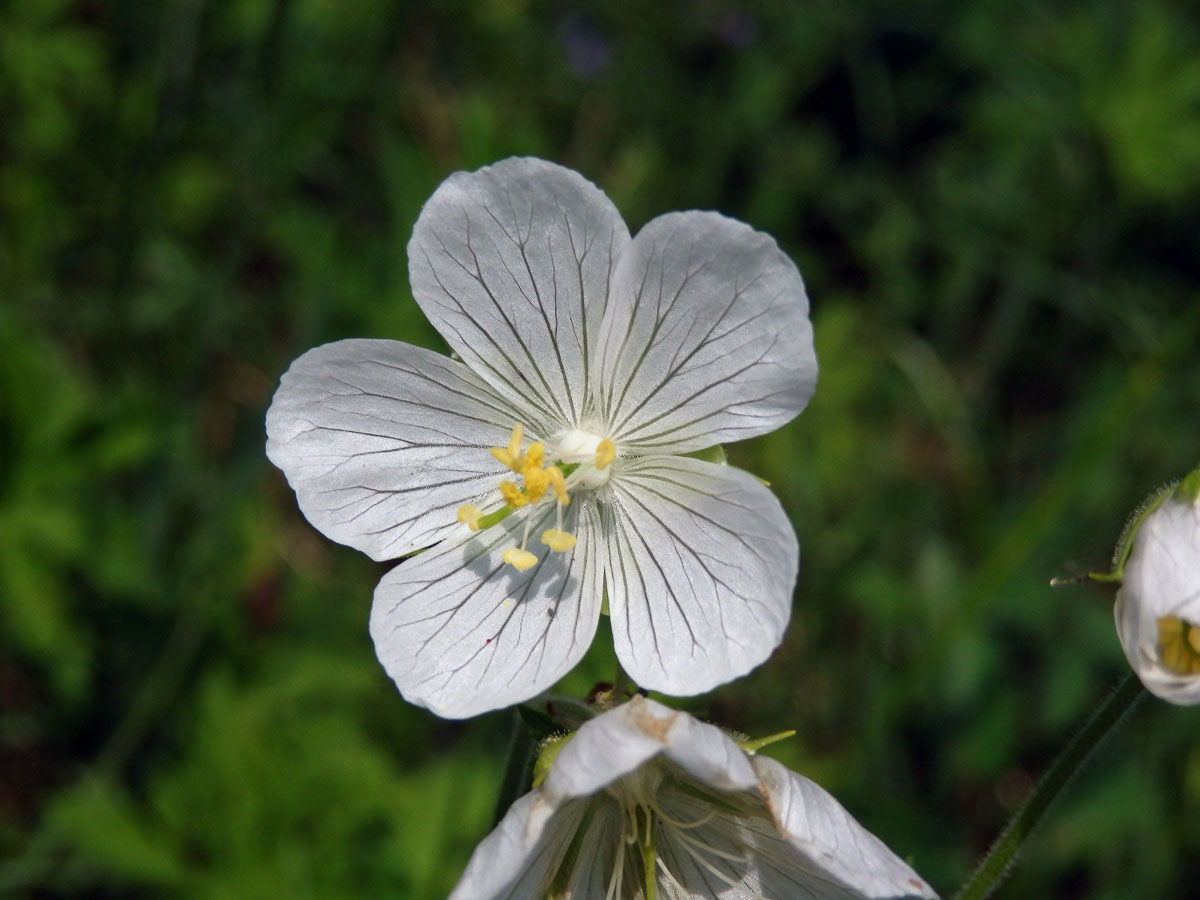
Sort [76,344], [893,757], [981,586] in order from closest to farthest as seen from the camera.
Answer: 1. [981,586]
2. [893,757]
3. [76,344]

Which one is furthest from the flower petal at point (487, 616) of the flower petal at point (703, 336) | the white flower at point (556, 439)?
the flower petal at point (703, 336)

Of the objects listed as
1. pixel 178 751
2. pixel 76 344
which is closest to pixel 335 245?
pixel 76 344

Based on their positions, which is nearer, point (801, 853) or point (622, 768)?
point (622, 768)

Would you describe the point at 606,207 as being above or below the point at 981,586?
above

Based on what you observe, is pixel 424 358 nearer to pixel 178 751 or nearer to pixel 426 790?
pixel 426 790

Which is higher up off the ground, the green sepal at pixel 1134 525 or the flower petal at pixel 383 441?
the green sepal at pixel 1134 525

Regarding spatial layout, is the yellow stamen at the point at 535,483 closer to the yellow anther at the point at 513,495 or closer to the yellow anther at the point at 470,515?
the yellow anther at the point at 513,495

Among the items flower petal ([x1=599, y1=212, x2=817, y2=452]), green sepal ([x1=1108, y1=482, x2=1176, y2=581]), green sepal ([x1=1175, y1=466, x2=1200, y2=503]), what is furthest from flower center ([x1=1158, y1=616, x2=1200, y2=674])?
flower petal ([x1=599, y1=212, x2=817, y2=452])

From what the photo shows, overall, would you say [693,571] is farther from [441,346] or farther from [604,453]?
[441,346]
